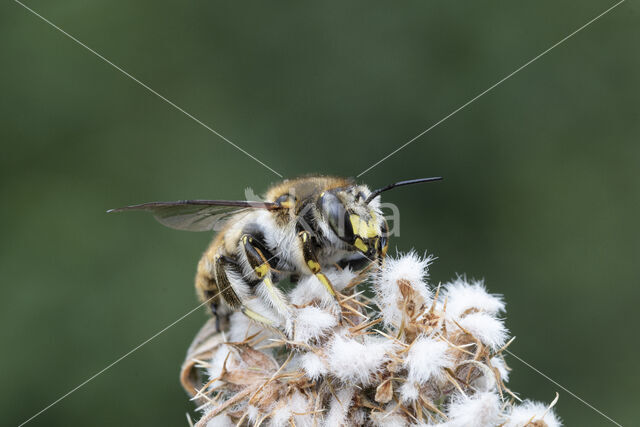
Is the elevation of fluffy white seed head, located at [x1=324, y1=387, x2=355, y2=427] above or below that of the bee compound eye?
below

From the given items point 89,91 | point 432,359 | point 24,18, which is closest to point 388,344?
point 432,359

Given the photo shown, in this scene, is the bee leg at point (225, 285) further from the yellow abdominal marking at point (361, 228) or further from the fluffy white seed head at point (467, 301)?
the fluffy white seed head at point (467, 301)

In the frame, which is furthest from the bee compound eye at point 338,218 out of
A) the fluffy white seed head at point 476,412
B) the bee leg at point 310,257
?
the fluffy white seed head at point 476,412

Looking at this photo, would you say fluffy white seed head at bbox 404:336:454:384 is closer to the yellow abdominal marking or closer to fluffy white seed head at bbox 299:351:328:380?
fluffy white seed head at bbox 299:351:328:380

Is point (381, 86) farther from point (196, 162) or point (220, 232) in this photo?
point (220, 232)

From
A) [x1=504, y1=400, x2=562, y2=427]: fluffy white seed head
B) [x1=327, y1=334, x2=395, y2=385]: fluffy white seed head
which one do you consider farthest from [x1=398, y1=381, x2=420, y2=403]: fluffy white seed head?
[x1=504, y1=400, x2=562, y2=427]: fluffy white seed head
